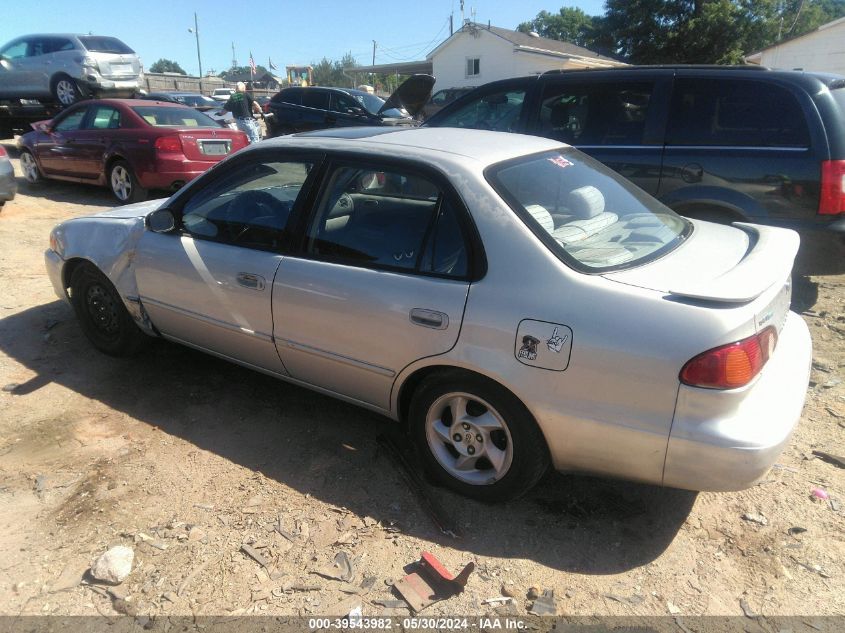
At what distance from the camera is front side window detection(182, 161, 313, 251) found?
338cm

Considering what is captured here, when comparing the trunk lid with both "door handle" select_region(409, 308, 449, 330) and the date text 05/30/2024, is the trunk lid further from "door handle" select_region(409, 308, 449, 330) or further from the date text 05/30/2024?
the date text 05/30/2024

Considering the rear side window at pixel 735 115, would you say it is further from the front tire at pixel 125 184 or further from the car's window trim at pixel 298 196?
the front tire at pixel 125 184

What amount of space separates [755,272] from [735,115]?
2.95m

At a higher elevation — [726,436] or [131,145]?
[131,145]

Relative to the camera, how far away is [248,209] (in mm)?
3582

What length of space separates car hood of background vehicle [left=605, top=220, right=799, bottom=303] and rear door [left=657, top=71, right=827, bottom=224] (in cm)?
160

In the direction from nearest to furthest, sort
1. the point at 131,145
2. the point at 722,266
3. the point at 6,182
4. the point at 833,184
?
the point at 722,266 → the point at 833,184 → the point at 6,182 → the point at 131,145

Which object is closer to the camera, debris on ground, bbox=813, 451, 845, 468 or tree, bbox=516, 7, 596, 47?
debris on ground, bbox=813, 451, 845, 468

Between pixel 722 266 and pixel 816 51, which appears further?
pixel 816 51

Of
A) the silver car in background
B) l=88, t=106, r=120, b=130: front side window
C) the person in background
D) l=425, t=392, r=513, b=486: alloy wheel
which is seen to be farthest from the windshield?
the silver car in background

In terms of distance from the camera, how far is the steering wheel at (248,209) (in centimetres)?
348

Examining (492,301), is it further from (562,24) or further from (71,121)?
(562,24)

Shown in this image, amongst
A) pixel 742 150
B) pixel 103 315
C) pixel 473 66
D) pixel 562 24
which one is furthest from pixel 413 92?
pixel 562 24

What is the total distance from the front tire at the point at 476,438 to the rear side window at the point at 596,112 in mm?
3504
